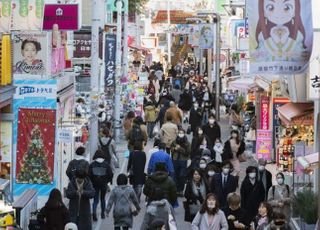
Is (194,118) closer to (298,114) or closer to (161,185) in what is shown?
(298,114)

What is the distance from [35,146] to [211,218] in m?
6.87

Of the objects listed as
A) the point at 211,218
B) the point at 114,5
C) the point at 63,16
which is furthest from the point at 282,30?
the point at 114,5

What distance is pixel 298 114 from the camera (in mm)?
26516

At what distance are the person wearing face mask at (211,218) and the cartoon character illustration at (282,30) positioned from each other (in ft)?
7.27

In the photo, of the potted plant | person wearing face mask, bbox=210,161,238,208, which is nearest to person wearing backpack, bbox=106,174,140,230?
person wearing face mask, bbox=210,161,238,208

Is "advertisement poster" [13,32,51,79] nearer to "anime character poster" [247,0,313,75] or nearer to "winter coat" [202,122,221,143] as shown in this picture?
"winter coat" [202,122,221,143]

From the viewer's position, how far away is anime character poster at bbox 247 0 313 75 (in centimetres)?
1450

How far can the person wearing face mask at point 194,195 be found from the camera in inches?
731

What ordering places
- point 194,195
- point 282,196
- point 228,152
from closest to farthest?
1. point 194,195
2. point 282,196
3. point 228,152

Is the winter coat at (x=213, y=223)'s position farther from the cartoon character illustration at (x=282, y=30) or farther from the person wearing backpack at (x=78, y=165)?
the person wearing backpack at (x=78, y=165)

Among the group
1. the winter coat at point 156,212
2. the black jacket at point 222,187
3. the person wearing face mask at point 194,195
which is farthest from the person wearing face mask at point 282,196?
the winter coat at point 156,212

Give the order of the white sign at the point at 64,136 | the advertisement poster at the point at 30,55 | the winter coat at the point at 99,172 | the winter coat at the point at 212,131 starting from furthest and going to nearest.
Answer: the winter coat at the point at 212,131, the advertisement poster at the point at 30,55, the white sign at the point at 64,136, the winter coat at the point at 99,172

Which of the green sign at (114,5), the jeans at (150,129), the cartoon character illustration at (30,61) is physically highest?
the green sign at (114,5)

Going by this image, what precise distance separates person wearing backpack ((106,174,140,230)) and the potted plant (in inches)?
100
